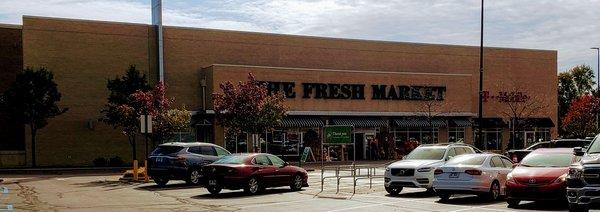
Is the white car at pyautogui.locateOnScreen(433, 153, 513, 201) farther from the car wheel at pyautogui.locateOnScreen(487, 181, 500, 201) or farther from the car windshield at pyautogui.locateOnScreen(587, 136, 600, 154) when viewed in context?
the car windshield at pyautogui.locateOnScreen(587, 136, 600, 154)

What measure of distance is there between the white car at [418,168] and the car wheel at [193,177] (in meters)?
7.90

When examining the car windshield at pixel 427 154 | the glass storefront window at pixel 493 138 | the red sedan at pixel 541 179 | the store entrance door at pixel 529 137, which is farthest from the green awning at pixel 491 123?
the red sedan at pixel 541 179

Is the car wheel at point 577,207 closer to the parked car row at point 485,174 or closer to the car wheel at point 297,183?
the parked car row at point 485,174

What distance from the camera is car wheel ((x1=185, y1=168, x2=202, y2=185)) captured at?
86.0 feet

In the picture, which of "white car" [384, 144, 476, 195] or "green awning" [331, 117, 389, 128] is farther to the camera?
"green awning" [331, 117, 389, 128]

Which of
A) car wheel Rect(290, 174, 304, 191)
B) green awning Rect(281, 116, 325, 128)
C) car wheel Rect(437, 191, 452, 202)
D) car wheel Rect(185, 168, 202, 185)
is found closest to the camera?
car wheel Rect(437, 191, 452, 202)

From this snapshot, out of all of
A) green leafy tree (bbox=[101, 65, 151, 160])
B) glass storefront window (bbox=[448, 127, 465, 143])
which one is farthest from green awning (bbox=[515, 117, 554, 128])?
green leafy tree (bbox=[101, 65, 151, 160])

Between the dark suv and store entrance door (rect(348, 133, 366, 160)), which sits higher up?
the dark suv

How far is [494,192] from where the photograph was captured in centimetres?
1905

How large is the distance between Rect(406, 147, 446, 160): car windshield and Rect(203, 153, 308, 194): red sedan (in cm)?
396

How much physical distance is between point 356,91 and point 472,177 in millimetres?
30142

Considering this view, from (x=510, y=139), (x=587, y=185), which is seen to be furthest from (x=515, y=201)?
(x=510, y=139)

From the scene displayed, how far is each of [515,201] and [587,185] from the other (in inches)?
128

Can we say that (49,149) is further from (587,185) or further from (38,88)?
(587,185)
